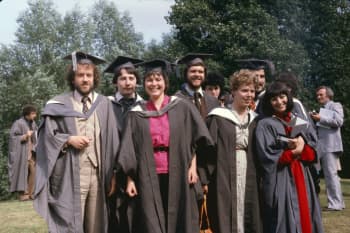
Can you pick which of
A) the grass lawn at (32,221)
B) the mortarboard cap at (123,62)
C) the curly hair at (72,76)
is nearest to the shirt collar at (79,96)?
the curly hair at (72,76)

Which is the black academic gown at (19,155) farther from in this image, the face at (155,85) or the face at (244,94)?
the face at (244,94)

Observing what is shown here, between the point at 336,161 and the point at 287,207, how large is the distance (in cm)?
480

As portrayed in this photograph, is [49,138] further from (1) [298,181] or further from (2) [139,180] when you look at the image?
(1) [298,181]

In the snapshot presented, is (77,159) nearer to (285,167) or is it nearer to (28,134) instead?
(285,167)

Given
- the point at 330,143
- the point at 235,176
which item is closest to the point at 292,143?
the point at 235,176

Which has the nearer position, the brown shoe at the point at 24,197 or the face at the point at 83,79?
the face at the point at 83,79

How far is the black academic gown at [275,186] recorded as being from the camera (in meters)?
5.11

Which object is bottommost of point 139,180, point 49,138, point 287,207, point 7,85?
point 287,207

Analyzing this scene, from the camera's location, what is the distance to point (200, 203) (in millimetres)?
5297

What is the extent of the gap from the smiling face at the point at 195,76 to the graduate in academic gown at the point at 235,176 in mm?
914

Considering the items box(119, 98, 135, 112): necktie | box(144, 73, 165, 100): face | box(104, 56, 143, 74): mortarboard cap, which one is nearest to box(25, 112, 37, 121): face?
box(104, 56, 143, 74): mortarboard cap

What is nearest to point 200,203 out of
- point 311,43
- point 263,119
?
point 263,119

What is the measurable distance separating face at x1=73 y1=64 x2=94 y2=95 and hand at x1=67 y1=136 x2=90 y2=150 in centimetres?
54

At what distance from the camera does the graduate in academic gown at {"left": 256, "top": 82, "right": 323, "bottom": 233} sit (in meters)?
5.12
